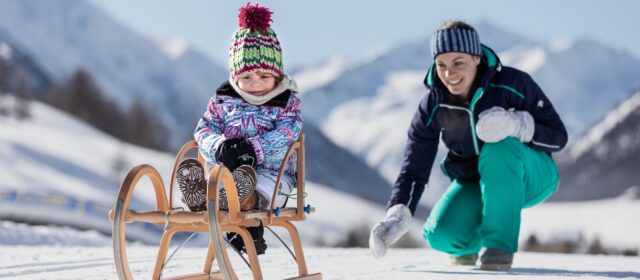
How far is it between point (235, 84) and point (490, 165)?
1.38 m

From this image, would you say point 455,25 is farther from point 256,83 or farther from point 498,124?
point 256,83

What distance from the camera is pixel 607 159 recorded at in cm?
12462

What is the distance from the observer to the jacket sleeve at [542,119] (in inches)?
178

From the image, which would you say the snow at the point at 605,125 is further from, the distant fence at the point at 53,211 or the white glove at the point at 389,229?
the white glove at the point at 389,229

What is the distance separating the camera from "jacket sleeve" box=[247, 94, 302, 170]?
3.75 metres

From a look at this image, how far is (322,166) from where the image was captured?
139 m

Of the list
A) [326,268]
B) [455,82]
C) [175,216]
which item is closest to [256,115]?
[175,216]

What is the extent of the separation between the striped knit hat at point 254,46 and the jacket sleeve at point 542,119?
1.38 m

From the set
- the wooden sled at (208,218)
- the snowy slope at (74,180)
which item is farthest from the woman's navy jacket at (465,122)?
the snowy slope at (74,180)

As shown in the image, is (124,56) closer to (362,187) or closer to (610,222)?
(362,187)

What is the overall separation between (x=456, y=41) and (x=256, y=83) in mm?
1130

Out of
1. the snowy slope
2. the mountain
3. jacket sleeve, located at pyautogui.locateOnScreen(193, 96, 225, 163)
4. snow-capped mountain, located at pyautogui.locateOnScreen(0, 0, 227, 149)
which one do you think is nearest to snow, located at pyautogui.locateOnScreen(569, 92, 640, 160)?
the mountain

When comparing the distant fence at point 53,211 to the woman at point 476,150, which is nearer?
the woman at point 476,150

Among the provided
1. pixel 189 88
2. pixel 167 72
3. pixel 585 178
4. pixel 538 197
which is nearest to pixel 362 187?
pixel 585 178
